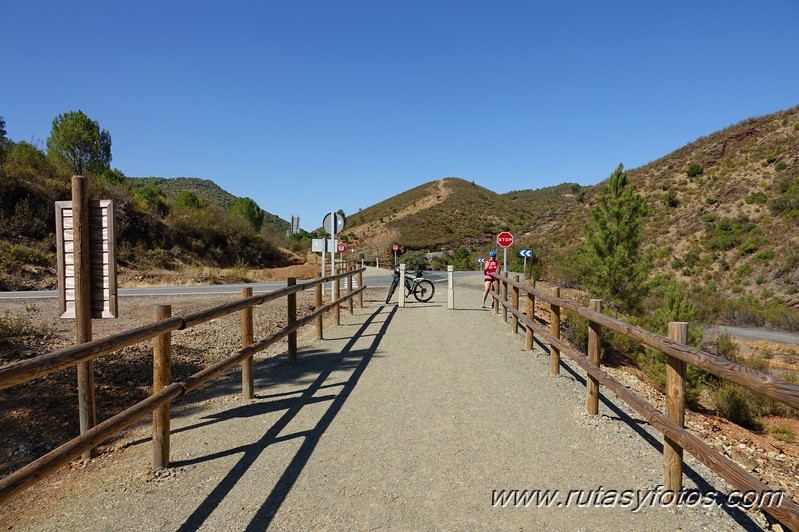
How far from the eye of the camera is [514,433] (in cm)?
478

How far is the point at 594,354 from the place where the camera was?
518 centimetres

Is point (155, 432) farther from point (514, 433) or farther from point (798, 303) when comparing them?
point (798, 303)

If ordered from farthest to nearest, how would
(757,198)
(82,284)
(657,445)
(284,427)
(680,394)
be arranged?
1. (757,198)
2. (284,427)
3. (657,445)
4. (82,284)
5. (680,394)

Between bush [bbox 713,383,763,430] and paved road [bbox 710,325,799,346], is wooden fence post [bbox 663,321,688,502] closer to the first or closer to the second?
bush [bbox 713,383,763,430]

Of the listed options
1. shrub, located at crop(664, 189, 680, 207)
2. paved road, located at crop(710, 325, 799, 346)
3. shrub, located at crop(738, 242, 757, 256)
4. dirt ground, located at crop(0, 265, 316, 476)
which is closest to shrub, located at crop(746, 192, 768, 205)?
shrub, located at crop(664, 189, 680, 207)

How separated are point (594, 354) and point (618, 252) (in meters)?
12.0

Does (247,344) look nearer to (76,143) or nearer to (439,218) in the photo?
(76,143)

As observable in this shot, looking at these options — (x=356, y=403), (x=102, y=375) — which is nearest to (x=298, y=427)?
(x=356, y=403)

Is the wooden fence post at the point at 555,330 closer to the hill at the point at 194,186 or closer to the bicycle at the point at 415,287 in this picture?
the bicycle at the point at 415,287

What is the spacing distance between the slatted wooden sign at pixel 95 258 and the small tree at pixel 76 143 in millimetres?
37872

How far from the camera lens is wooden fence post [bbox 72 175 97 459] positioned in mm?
4234

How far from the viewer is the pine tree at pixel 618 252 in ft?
53.1

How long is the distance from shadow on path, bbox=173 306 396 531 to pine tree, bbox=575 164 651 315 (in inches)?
411

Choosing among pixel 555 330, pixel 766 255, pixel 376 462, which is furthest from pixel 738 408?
pixel 766 255
